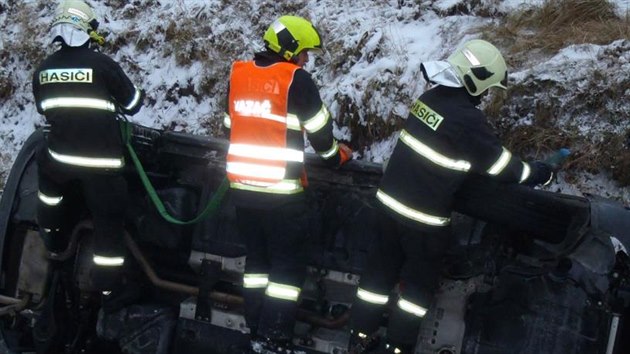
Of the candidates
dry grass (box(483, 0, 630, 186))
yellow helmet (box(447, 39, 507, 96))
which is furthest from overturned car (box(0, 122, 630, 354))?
dry grass (box(483, 0, 630, 186))

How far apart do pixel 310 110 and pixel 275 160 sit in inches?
14.0

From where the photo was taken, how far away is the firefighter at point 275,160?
4246mm

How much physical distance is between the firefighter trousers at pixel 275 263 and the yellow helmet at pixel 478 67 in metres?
1.23

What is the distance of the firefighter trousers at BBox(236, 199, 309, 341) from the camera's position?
438 centimetres

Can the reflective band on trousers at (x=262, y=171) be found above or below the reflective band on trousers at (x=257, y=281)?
above

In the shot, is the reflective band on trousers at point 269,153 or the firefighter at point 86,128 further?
the firefighter at point 86,128

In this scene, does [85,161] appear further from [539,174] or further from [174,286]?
[539,174]

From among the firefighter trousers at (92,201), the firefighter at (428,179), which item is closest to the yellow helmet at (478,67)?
the firefighter at (428,179)

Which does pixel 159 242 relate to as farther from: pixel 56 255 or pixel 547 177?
pixel 547 177

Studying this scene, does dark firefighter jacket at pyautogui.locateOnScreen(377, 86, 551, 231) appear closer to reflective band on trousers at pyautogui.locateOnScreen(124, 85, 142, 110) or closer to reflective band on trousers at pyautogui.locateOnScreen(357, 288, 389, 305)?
reflective band on trousers at pyautogui.locateOnScreen(357, 288, 389, 305)

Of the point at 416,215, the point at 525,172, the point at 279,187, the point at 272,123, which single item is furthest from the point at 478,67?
the point at 279,187

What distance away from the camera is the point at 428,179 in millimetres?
3986

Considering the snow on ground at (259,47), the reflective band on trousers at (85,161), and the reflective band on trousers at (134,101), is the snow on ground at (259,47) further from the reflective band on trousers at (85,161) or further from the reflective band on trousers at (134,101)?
the reflective band on trousers at (85,161)

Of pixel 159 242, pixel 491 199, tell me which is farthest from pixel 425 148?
pixel 159 242
